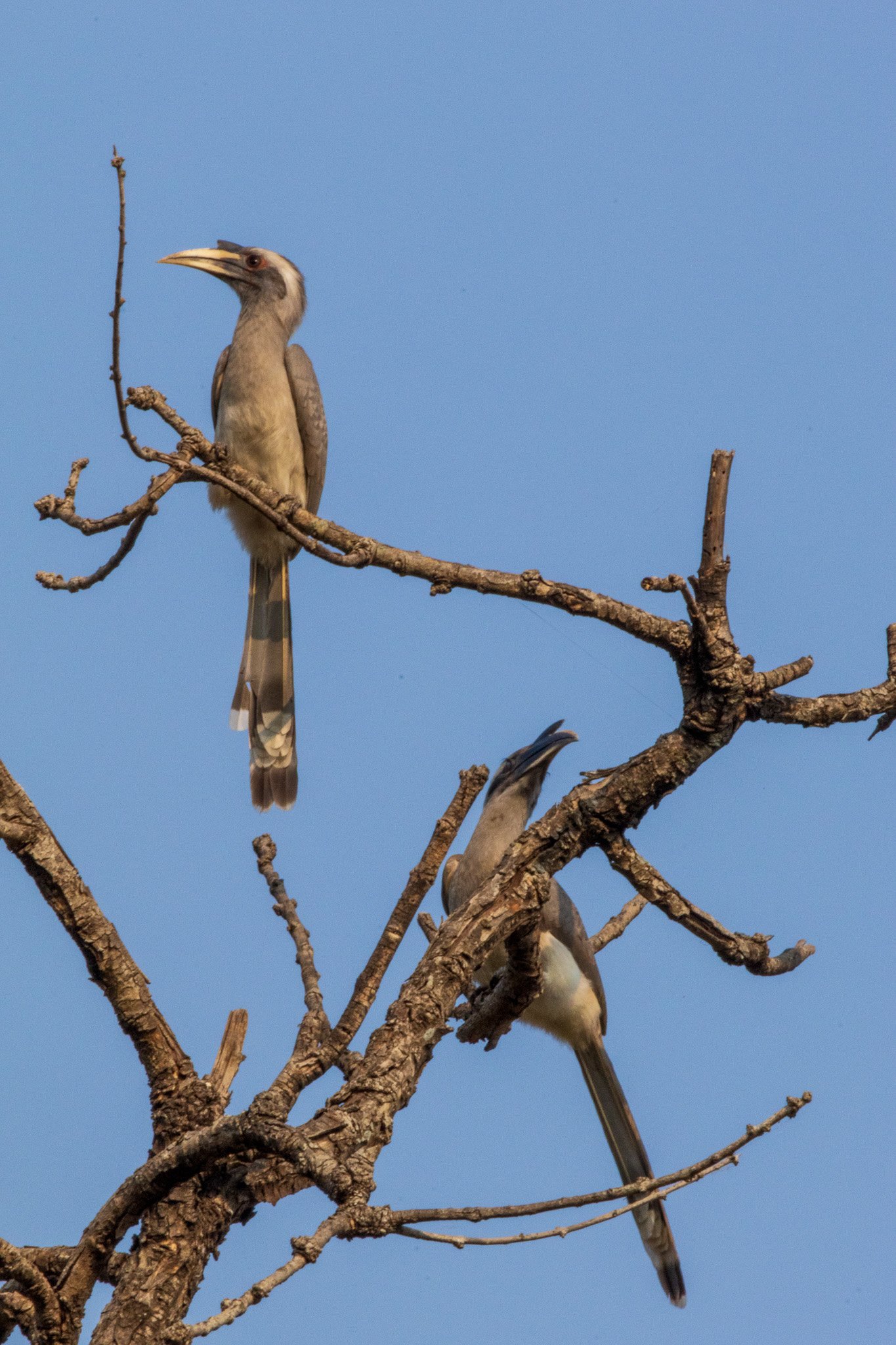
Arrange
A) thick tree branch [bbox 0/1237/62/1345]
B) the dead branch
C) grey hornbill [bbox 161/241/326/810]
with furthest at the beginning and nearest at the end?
grey hornbill [bbox 161/241/326/810], the dead branch, thick tree branch [bbox 0/1237/62/1345]

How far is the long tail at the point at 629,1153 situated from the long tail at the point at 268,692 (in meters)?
1.89

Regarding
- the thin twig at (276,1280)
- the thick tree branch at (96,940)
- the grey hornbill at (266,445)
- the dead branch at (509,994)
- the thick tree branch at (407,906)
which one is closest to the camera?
the thin twig at (276,1280)

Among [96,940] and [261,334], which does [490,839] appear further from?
[261,334]

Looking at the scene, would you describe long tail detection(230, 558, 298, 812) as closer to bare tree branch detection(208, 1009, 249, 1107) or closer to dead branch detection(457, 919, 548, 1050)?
dead branch detection(457, 919, 548, 1050)

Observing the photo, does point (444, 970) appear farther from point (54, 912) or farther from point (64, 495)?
point (64, 495)

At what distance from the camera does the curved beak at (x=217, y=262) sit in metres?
7.87

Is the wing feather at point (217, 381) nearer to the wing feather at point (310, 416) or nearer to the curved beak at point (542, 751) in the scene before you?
the wing feather at point (310, 416)

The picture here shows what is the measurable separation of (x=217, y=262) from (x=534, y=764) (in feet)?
12.8

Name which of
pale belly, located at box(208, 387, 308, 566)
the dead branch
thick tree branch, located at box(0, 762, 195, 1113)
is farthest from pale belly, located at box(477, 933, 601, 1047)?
pale belly, located at box(208, 387, 308, 566)

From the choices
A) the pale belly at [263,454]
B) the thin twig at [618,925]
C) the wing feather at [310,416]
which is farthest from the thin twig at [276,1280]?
the wing feather at [310,416]

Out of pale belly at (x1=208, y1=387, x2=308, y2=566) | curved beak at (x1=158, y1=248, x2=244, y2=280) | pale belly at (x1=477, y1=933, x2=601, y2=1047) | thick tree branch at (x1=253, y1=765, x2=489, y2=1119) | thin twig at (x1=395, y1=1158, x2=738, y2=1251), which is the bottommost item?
thin twig at (x1=395, y1=1158, x2=738, y2=1251)

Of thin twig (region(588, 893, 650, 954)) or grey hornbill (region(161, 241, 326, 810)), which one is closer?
thin twig (region(588, 893, 650, 954))

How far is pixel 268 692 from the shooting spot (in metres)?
6.96

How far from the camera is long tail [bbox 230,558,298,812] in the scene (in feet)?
21.4
